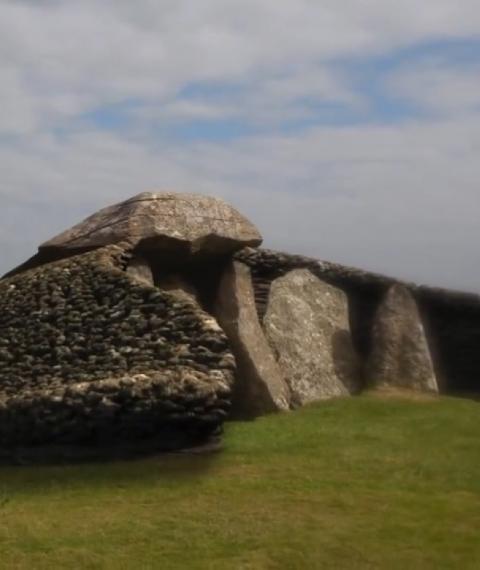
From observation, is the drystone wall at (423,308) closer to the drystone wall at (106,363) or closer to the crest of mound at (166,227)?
the crest of mound at (166,227)

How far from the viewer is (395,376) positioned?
21938mm

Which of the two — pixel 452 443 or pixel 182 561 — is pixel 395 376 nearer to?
pixel 452 443

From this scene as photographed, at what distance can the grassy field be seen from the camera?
12609 millimetres

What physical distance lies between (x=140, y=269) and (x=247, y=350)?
1.99m

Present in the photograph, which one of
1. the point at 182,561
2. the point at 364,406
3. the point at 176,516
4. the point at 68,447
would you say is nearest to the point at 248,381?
the point at 364,406

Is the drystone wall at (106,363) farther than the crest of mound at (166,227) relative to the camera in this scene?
No

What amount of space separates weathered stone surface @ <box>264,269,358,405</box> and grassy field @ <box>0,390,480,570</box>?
111 inches

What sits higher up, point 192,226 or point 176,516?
point 192,226

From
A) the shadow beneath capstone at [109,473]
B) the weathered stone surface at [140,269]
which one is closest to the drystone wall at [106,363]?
the shadow beneath capstone at [109,473]

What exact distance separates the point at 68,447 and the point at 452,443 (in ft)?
15.6

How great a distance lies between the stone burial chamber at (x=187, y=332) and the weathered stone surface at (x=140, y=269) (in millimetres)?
22

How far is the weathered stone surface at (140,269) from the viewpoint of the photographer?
19969mm

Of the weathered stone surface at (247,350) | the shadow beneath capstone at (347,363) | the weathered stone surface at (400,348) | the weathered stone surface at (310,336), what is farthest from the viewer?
the weathered stone surface at (400,348)

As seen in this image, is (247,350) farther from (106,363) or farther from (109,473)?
(109,473)
